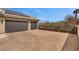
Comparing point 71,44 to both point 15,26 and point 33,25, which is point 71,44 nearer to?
point 33,25

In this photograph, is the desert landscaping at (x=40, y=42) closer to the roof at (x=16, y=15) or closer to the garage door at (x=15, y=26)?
the garage door at (x=15, y=26)

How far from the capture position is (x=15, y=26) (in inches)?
109

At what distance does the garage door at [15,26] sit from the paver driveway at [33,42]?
6 cm

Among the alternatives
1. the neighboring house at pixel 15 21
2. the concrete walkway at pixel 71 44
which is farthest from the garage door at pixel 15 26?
the concrete walkway at pixel 71 44

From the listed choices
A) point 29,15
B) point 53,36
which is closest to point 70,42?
point 53,36

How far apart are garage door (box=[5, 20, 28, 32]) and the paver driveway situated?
6 cm

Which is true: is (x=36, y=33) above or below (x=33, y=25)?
below

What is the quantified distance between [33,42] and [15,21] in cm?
40

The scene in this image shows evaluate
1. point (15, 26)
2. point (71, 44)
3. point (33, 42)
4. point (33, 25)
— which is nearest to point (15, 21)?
point (15, 26)

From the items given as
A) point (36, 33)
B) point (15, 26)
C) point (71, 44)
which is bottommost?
point (71, 44)

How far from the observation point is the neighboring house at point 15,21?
270 centimetres

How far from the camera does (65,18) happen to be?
8.93 ft
